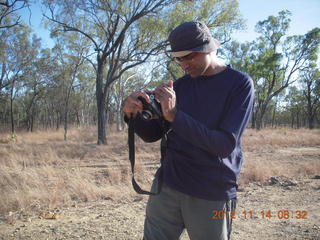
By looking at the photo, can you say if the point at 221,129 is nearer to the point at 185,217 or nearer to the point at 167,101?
the point at 167,101

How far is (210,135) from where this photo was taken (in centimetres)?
113

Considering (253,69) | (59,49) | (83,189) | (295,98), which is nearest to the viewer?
(83,189)

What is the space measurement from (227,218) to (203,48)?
981 millimetres

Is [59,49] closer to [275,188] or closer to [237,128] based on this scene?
[275,188]

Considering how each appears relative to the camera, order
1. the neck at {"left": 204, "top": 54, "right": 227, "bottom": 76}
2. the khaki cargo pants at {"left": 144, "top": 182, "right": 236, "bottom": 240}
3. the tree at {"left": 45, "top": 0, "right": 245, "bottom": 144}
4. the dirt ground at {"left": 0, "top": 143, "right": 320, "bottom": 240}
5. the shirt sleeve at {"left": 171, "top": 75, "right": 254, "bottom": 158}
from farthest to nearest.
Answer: the tree at {"left": 45, "top": 0, "right": 245, "bottom": 144}, the dirt ground at {"left": 0, "top": 143, "right": 320, "bottom": 240}, the neck at {"left": 204, "top": 54, "right": 227, "bottom": 76}, the khaki cargo pants at {"left": 144, "top": 182, "right": 236, "bottom": 240}, the shirt sleeve at {"left": 171, "top": 75, "right": 254, "bottom": 158}

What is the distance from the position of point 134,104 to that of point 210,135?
0.51m

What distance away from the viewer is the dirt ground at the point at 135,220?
2793 millimetres

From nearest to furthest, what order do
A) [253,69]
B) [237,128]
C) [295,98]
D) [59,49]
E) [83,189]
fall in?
[237,128] < [83,189] < [59,49] < [253,69] < [295,98]

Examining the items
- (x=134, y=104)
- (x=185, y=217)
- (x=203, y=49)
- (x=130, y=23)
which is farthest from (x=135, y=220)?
(x=130, y=23)

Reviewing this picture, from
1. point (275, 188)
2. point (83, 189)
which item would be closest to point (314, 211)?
point (275, 188)

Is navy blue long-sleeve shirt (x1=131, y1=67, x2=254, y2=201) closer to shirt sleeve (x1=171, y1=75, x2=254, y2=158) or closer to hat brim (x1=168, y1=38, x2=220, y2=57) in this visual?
shirt sleeve (x1=171, y1=75, x2=254, y2=158)

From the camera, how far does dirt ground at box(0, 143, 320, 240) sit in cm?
279

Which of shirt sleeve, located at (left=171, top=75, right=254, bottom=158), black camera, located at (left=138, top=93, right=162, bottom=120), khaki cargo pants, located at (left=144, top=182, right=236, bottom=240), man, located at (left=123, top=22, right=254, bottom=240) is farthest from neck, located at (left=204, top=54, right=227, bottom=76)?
khaki cargo pants, located at (left=144, top=182, right=236, bottom=240)

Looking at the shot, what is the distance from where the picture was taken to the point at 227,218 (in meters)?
1.35
